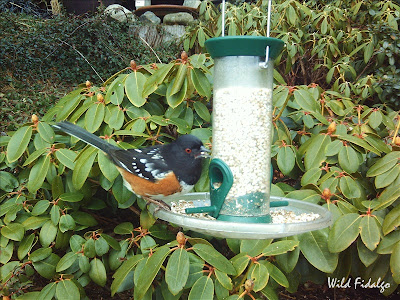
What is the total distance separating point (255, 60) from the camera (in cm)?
175

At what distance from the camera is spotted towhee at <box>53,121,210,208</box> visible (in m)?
1.90

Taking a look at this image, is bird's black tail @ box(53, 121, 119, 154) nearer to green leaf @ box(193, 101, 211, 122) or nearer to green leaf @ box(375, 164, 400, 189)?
green leaf @ box(193, 101, 211, 122)

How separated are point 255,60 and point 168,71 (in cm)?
63

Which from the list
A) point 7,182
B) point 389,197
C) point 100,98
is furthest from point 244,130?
point 7,182

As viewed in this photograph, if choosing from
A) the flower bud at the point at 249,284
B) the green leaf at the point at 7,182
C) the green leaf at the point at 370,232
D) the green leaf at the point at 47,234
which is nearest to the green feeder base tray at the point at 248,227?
the flower bud at the point at 249,284

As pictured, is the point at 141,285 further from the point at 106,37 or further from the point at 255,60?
the point at 106,37

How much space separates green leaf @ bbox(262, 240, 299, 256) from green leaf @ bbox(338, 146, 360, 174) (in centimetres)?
58

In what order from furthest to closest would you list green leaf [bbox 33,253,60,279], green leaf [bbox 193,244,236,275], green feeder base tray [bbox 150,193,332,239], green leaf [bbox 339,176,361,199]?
1. green leaf [bbox 33,253,60,279]
2. green leaf [bbox 339,176,361,199]
3. green leaf [bbox 193,244,236,275]
4. green feeder base tray [bbox 150,193,332,239]

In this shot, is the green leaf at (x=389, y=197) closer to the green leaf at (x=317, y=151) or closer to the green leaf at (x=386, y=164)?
the green leaf at (x=386, y=164)

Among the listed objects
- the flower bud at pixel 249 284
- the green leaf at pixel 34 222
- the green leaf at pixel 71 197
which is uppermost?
the flower bud at pixel 249 284

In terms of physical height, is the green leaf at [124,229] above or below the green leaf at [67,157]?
below

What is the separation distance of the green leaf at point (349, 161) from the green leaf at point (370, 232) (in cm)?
31

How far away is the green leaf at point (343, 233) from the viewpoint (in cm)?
180

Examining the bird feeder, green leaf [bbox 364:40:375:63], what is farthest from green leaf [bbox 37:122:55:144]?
green leaf [bbox 364:40:375:63]
